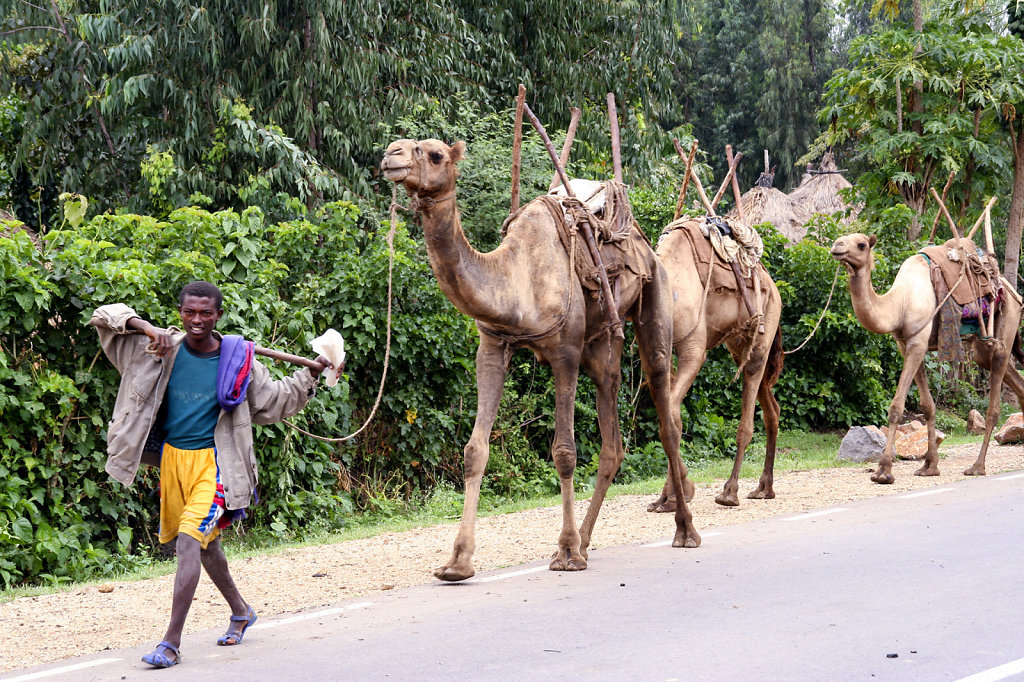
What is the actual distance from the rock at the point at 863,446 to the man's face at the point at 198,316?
437 inches

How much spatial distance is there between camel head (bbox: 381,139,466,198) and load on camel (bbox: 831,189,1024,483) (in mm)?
6576

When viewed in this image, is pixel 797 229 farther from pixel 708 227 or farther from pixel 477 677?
pixel 477 677

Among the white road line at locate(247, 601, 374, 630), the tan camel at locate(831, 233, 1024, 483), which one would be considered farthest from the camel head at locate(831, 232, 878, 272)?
the white road line at locate(247, 601, 374, 630)

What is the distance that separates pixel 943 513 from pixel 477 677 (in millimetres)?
6165

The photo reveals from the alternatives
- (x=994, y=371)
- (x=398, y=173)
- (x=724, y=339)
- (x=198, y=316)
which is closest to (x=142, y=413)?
(x=198, y=316)

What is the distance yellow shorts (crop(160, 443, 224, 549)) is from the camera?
5465mm

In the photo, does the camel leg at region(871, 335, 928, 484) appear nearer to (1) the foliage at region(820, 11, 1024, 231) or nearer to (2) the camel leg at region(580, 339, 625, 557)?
(2) the camel leg at region(580, 339, 625, 557)

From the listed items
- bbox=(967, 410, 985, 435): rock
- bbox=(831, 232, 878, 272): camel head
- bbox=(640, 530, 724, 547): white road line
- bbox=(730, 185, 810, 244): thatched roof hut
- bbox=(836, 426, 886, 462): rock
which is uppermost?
bbox=(730, 185, 810, 244): thatched roof hut

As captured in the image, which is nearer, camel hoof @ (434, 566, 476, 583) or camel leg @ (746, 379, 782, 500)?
camel hoof @ (434, 566, 476, 583)

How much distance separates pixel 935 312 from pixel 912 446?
104 inches

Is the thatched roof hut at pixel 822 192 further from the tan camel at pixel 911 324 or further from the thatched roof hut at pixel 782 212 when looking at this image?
the tan camel at pixel 911 324

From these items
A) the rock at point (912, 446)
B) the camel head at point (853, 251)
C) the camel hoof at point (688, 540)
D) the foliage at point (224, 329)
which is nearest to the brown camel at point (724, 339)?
the camel head at point (853, 251)

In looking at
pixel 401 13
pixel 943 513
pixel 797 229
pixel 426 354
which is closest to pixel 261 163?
pixel 401 13

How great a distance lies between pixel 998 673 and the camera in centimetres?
524
